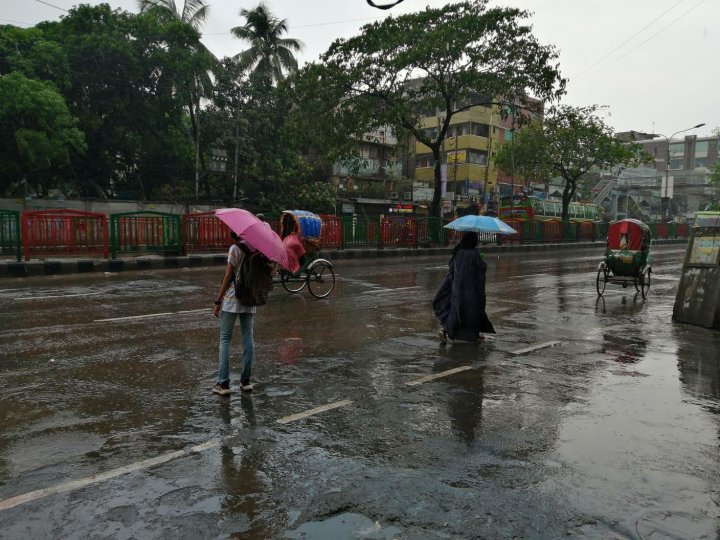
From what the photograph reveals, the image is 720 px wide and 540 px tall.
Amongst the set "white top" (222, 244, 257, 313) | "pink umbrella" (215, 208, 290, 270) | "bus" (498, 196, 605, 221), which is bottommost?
"white top" (222, 244, 257, 313)

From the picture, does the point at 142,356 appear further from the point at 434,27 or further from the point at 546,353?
the point at 434,27

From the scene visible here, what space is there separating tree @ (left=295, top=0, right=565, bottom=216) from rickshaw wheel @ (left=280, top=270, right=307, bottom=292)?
13.7 meters

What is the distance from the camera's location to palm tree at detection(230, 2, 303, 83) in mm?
31766

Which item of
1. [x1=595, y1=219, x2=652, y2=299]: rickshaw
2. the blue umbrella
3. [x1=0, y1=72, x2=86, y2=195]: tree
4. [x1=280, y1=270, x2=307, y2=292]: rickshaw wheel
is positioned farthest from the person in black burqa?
[x1=0, y1=72, x2=86, y2=195]: tree

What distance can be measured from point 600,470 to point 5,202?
1006 inches

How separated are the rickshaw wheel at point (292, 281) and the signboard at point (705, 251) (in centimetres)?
715

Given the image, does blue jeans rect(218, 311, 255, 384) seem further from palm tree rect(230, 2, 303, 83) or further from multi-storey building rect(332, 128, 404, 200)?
multi-storey building rect(332, 128, 404, 200)

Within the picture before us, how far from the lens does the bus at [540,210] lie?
39.1m

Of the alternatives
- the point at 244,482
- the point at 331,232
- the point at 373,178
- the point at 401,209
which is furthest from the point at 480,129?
the point at 244,482

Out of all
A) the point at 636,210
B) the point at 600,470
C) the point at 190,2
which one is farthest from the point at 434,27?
the point at 636,210

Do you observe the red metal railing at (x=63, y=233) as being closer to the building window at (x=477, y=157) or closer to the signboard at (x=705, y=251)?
the signboard at (x=705, y=251)

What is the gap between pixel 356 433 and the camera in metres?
4.37

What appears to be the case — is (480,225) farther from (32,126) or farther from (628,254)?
(32,126)

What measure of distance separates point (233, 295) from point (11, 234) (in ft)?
42.0
